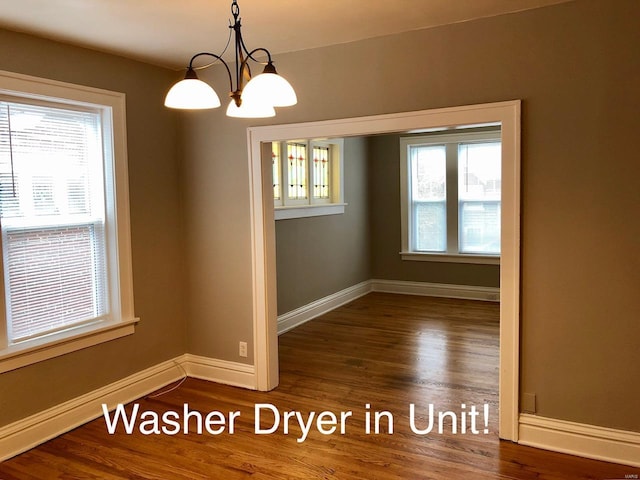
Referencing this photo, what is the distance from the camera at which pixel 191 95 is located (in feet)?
6.41

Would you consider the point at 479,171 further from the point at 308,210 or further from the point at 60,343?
the point at 60,343

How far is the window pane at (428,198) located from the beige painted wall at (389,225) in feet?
0.73

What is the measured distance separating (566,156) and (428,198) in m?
4.44

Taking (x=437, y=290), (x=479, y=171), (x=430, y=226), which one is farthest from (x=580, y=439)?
(x=430, y=226)

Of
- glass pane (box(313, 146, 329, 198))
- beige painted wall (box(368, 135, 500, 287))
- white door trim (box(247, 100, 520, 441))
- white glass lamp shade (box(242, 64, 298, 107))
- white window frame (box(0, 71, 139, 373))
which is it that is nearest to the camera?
white glass lamp shade (box(242, 64, 298, 107))

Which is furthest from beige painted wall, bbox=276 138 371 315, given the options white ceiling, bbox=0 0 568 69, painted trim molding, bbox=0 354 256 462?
white ceiling, bbox=0 0 568 69

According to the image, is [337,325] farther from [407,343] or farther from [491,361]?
[491,361]

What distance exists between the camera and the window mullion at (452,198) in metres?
6.92

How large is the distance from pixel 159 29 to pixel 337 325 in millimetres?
3664

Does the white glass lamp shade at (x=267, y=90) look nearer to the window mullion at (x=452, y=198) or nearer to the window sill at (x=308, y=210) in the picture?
the window sill at (x=308, y=210)

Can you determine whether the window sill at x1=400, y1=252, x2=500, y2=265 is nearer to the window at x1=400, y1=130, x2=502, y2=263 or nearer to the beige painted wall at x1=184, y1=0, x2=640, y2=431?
the window at x1=400, y1=130, x2=502, y2=263

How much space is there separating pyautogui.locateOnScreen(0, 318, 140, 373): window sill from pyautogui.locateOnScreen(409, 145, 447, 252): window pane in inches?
181

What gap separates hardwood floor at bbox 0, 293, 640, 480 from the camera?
9.12 feet

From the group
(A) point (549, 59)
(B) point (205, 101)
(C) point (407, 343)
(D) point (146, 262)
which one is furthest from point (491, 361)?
(B) point (205, 101)
